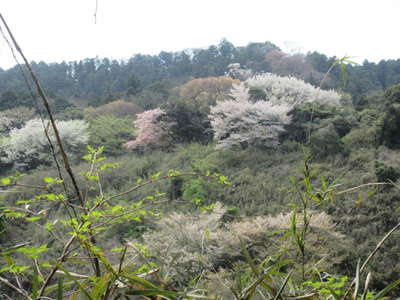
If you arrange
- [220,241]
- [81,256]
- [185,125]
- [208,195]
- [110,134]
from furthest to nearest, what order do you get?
[110,134] → [185,125] → [208,195] → [220,241] → [81,256]

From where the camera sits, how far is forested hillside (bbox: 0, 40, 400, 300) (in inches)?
20.0

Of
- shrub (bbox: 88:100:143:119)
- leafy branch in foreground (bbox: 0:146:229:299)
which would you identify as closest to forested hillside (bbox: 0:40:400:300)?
leafy branch in foreground (bbox: 0:146:229:299)

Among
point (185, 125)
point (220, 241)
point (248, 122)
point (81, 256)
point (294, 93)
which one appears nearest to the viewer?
point (81, 256)

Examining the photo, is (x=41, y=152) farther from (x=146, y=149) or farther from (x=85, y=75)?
(x=85, y=75)

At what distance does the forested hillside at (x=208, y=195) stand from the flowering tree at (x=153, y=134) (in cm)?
6

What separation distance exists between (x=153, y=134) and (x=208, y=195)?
540cm

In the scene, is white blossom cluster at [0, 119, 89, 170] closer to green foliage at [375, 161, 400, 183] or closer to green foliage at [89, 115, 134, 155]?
green foliage at [89, 115, 134, 155]

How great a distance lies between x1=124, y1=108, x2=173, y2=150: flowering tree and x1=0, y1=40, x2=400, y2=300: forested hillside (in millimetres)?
57

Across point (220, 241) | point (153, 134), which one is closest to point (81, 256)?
point (220, 241)

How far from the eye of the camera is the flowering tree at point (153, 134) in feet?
41.2

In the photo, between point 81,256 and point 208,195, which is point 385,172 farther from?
point 81,256

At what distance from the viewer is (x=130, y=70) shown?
3088cm

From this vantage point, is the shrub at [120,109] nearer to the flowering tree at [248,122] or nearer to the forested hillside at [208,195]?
the forested hillside at [208,195]

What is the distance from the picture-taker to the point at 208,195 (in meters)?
7.97
